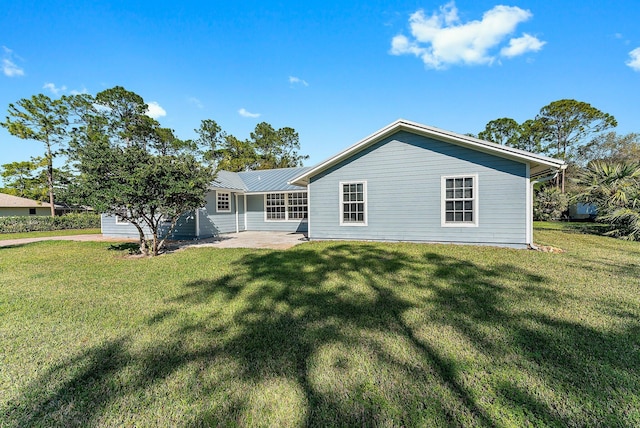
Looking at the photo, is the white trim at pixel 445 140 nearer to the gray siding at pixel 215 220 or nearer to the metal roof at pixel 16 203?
the gray siding at pixel 215 220

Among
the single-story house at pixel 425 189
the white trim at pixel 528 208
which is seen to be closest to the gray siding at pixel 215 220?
the single-story house at pixel 425 189

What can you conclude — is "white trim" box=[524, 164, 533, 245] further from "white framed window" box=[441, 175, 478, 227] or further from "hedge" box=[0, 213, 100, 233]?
"hedge" box=[0, 213, 100, 233]

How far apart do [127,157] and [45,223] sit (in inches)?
748

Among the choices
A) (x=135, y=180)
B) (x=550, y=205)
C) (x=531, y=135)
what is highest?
(x=531, y=135)

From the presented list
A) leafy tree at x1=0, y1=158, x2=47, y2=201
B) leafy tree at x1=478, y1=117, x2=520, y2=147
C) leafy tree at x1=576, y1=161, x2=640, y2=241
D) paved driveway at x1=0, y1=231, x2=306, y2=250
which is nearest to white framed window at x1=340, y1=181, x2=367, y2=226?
paved driveway at x1=0, y1=231, x2=306, y2=250

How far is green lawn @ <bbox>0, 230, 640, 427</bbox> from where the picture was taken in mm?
2082

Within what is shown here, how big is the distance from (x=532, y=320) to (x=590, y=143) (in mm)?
38159

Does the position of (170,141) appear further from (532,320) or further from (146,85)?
(532,320)

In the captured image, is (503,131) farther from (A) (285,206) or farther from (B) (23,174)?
(B) (23,174)

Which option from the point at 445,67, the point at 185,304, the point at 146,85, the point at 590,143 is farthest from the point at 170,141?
the point at 590,143

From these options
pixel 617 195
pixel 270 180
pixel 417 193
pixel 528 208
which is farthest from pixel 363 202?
pixel 617 195

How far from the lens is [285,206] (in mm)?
15711

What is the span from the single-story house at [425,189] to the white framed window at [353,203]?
4 cm

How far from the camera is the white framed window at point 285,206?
15.4m
